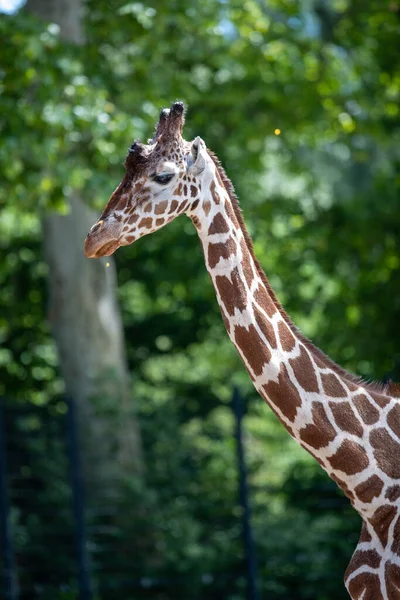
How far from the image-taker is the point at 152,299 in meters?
14.0

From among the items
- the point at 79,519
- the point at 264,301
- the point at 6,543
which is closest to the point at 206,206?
the point at 264,301

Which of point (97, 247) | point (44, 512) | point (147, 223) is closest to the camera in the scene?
point (97, 247)

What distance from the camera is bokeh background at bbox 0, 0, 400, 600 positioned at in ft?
33.7

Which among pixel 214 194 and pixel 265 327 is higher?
pixel 214 194

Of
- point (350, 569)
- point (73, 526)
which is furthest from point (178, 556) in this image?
point (350, 569)

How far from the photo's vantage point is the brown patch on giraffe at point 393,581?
13.9 ft

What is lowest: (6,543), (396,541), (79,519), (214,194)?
(6,543)

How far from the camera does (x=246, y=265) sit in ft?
14.3

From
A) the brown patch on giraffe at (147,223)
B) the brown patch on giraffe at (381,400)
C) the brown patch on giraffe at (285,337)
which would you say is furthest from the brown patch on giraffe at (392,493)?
the brown patch on giraffe at (147,223)

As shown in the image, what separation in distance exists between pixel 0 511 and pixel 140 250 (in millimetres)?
4156

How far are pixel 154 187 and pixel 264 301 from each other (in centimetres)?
64

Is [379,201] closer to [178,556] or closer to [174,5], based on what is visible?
[174,5]

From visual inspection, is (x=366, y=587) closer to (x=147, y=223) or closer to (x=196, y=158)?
(x=147, y=223)

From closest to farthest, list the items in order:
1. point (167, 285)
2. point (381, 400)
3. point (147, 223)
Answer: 1. point (147, 223)
2. point (381, 400)
3. point (167, 285)
